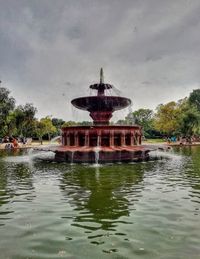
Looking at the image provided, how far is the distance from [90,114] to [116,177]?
18.4 m

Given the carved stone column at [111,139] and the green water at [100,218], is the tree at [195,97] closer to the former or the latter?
the carved stone column at [111,139]

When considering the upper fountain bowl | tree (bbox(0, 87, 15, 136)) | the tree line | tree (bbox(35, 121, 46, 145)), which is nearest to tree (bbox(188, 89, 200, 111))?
the tree line

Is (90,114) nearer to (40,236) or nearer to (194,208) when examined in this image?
(194,208)

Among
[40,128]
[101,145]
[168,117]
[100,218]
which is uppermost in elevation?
[168,117]

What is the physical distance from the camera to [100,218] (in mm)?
10062

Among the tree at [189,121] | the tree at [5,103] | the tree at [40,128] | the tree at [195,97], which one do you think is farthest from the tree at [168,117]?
the tree at [5,103]

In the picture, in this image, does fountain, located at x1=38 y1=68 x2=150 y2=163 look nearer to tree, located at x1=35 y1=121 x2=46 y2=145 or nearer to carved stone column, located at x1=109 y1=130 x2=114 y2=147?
carved stone column, located at x1=109 y1=130 x2=114 y2=147

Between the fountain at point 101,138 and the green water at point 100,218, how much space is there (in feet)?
30.3

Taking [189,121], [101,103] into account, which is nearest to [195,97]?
[189,121]

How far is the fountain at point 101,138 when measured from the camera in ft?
88.0

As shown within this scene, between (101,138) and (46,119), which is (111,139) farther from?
(46,119)

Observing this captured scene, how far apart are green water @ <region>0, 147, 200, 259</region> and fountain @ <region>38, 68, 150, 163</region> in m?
9.22

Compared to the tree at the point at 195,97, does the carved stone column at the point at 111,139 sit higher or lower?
lower

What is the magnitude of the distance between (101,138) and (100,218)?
64.3ft
